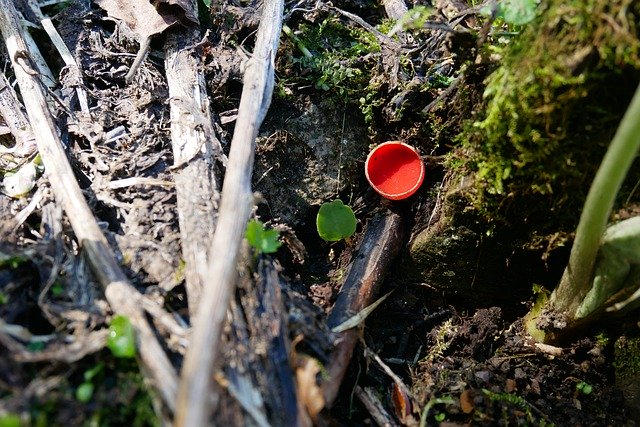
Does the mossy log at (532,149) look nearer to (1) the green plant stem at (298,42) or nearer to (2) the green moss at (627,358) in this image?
(2) the green moss at (627,358)

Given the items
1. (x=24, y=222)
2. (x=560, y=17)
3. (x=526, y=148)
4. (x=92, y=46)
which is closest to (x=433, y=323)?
(x=526, y=148)

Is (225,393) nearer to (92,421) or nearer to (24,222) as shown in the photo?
(92,421)

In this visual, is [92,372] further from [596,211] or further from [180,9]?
[180,9]

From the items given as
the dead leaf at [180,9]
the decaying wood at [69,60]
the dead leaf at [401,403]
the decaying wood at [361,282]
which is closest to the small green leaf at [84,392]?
the decaying wood at [361,282]

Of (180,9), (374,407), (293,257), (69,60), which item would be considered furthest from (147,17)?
(374,407)

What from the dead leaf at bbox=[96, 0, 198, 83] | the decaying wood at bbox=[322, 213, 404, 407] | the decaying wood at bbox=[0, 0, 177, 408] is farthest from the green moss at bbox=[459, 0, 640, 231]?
the dead leaf at bbox=[96, 0, 198, 83]

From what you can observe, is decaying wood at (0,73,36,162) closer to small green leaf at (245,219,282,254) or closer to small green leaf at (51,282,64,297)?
small green leaf at (51,282,64,297)

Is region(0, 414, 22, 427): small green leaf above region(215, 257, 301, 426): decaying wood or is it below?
above
